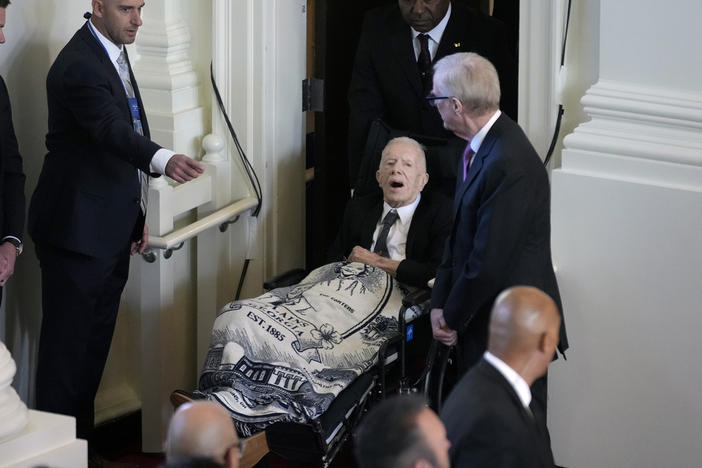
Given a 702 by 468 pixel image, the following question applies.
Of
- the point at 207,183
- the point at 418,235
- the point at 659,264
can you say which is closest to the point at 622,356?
the point at 659,264

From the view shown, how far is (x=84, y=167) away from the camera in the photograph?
4.39 metres

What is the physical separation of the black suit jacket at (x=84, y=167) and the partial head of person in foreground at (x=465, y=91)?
3.49ft

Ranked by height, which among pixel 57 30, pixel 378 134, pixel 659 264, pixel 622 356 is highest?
pixel 57 30

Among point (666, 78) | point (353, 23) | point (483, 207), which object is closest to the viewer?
point (483, 207)

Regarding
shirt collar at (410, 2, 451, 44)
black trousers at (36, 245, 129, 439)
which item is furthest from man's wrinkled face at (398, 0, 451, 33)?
black trousers at (36, 245, 129, 439)

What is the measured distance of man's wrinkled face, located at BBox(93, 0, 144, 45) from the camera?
4316 mm

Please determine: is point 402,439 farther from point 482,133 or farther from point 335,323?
point 335,323

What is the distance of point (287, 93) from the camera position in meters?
5.44

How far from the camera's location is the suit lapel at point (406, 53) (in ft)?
17.0

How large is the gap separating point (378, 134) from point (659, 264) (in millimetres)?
1376

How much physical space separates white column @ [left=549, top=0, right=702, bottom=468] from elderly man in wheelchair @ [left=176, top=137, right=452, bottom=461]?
1.92 ft

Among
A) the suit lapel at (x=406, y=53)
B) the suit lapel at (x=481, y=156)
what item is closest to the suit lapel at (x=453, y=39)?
the suit lapel at (x=406, y=53)

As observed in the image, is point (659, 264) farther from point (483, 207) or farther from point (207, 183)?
point (207, 183)

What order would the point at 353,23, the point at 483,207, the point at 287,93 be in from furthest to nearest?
the point at 353,23, the point at 287,93, the point at 483,207
